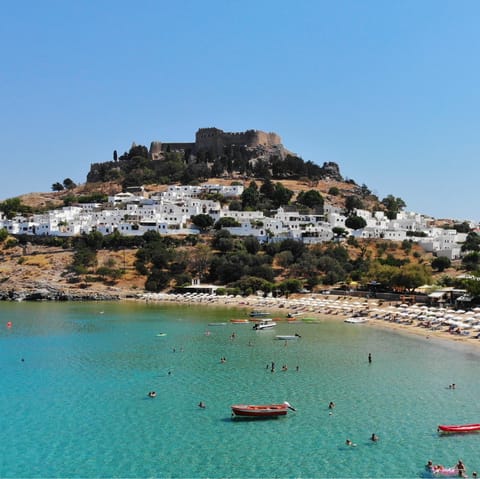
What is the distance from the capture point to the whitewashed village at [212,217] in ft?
304

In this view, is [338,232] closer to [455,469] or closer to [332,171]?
[332,171]

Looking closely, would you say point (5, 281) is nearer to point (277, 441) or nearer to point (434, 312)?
point (434, 312)

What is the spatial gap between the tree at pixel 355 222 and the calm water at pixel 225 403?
52.1 m

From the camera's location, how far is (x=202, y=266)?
3132 inches

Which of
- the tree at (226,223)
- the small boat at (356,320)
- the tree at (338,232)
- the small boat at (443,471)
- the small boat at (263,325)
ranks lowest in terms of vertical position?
the small boat at (443,471)

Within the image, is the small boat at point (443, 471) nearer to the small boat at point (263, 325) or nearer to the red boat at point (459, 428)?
the red boat at point (459, 428)

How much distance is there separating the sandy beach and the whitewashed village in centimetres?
2366

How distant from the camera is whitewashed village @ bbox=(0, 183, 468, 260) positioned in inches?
3644

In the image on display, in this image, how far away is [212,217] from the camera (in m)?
97.0

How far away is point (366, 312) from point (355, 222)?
4351 centimetres

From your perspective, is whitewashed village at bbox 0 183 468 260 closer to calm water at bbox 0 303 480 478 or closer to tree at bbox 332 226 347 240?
tree at bbox 332 226 347 240

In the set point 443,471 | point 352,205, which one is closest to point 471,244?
point 352,205

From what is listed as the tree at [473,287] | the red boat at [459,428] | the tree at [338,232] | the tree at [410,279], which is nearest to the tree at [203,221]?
the tree at [338,232]

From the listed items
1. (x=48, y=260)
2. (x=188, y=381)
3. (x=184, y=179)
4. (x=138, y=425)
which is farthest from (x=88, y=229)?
(x=138, y=425)
